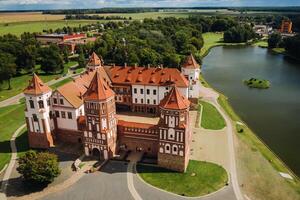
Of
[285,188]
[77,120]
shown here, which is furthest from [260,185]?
[77,120]

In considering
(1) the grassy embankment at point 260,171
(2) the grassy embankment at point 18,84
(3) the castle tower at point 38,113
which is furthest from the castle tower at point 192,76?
(2) the grassy embankment at point 18,84

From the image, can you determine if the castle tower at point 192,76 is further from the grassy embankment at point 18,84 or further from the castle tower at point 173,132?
the grassy embankment at point 18,84

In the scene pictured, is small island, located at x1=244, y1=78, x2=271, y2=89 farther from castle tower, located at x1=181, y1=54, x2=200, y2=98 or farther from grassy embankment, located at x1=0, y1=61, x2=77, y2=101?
grassy embankment, located at x1=0, y1=61, x2=77, y2=101

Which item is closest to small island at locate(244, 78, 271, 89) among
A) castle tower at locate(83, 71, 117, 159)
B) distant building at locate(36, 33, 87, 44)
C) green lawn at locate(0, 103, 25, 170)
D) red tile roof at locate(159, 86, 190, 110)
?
red tile roof at locate(159, 86, 190, 110)

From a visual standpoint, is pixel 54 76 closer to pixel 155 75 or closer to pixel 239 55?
pixel 155 75

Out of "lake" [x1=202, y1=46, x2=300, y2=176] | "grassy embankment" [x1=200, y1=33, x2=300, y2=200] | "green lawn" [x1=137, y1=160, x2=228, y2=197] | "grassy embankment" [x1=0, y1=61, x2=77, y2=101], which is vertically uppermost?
"grassy embankment" [x1=0, y1=61, x2=77, y2=101]

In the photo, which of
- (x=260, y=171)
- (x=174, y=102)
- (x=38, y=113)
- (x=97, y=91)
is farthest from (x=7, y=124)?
(x=260, y=171)

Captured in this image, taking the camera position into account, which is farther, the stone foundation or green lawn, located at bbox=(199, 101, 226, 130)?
green lawn, located at bbox=(199, 101, 226, 130)
